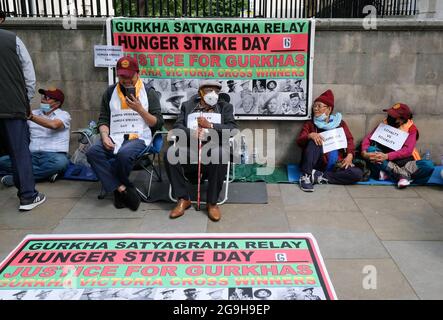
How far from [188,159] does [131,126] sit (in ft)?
2.56

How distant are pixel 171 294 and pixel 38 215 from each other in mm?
2143

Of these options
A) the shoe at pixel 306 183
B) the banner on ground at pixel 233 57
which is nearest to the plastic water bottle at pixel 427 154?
the banner on ground at pixel 233 57

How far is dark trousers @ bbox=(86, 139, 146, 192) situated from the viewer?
460cm

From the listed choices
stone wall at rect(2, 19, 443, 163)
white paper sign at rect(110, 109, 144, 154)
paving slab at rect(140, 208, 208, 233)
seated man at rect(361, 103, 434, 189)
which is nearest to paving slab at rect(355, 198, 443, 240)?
seated man at rect(361, 103, 434, 189)

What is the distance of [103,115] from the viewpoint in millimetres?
5023

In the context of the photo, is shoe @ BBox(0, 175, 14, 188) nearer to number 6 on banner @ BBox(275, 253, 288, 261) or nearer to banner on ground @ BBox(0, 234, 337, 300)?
banner on ground @ BBox(0, 234, 337, 300)

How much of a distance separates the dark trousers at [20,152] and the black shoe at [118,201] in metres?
0.87

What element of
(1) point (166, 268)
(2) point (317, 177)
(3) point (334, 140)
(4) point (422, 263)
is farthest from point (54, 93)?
(4) point (422, 263)

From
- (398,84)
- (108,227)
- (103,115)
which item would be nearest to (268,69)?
(398,84)

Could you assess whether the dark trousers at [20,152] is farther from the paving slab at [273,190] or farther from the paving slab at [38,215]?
the paving slab at [273,190]

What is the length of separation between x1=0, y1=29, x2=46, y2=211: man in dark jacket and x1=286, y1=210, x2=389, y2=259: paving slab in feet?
9.00

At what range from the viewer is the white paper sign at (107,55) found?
579 cm

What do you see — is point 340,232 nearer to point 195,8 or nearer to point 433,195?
point 433,195
